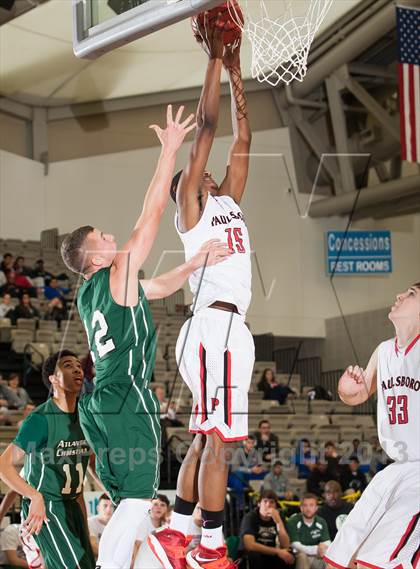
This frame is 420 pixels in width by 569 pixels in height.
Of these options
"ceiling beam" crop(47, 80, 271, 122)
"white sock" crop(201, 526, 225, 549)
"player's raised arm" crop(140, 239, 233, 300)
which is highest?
"ceiling beam" crop(47, 80, 271, 122)

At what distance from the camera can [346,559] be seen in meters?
5.25

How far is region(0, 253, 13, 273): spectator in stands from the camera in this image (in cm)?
1523

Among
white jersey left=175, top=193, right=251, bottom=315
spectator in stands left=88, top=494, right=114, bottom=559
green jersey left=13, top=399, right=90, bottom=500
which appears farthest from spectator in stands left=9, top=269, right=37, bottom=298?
white jersey left=175, top=193, right=251, bottom=315

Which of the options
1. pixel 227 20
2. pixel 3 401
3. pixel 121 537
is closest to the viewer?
pixel 121 537

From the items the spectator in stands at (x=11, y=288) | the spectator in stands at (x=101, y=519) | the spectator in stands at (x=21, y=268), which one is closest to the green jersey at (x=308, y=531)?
the spectator in stands at (x=101, y=519)

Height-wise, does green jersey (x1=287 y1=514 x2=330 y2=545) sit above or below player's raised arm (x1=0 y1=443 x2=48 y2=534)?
below

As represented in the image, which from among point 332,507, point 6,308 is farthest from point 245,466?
point 6,308

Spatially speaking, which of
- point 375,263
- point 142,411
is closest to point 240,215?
point 142,411

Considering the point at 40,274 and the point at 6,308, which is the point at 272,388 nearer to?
the point at 6,308

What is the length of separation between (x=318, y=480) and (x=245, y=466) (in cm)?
99

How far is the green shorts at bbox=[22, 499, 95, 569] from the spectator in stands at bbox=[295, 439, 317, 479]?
5.28 m

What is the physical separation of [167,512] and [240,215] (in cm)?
391

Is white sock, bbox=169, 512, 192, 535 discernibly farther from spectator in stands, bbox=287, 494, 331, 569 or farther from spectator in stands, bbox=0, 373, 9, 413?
spectator in stands, bbox=0, 373, 9, 413

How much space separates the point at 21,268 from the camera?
15414mm
